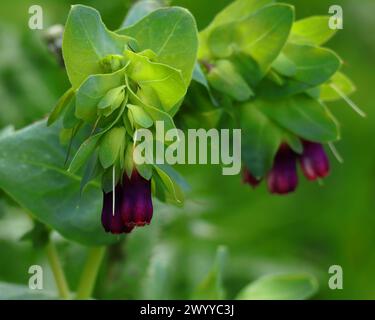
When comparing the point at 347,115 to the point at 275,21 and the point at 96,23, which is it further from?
the point at 96,23

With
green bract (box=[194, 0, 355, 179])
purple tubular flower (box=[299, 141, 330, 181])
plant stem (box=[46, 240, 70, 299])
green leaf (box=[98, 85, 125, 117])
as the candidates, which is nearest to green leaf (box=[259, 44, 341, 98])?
green bract (box=[194, 0, 355, 179])

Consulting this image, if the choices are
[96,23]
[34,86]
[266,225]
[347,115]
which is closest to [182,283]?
[266,225]

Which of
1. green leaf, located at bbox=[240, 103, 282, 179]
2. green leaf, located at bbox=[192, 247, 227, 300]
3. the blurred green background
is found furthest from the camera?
the blurred green background

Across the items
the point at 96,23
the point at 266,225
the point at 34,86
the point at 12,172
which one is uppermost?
the point at 34,86

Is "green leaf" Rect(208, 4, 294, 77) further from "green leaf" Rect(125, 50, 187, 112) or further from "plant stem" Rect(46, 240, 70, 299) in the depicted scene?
"plant stem" Rect(46, 240, 70, 299)

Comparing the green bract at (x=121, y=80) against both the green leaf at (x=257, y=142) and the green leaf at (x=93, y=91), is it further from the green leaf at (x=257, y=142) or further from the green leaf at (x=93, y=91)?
the green leaf at (x=257, y=142)

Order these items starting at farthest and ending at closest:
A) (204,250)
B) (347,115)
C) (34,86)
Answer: (347,115) → (204,250) → (34,86)

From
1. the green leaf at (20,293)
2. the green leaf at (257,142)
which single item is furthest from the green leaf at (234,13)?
A: the green leaf at (20,293)
